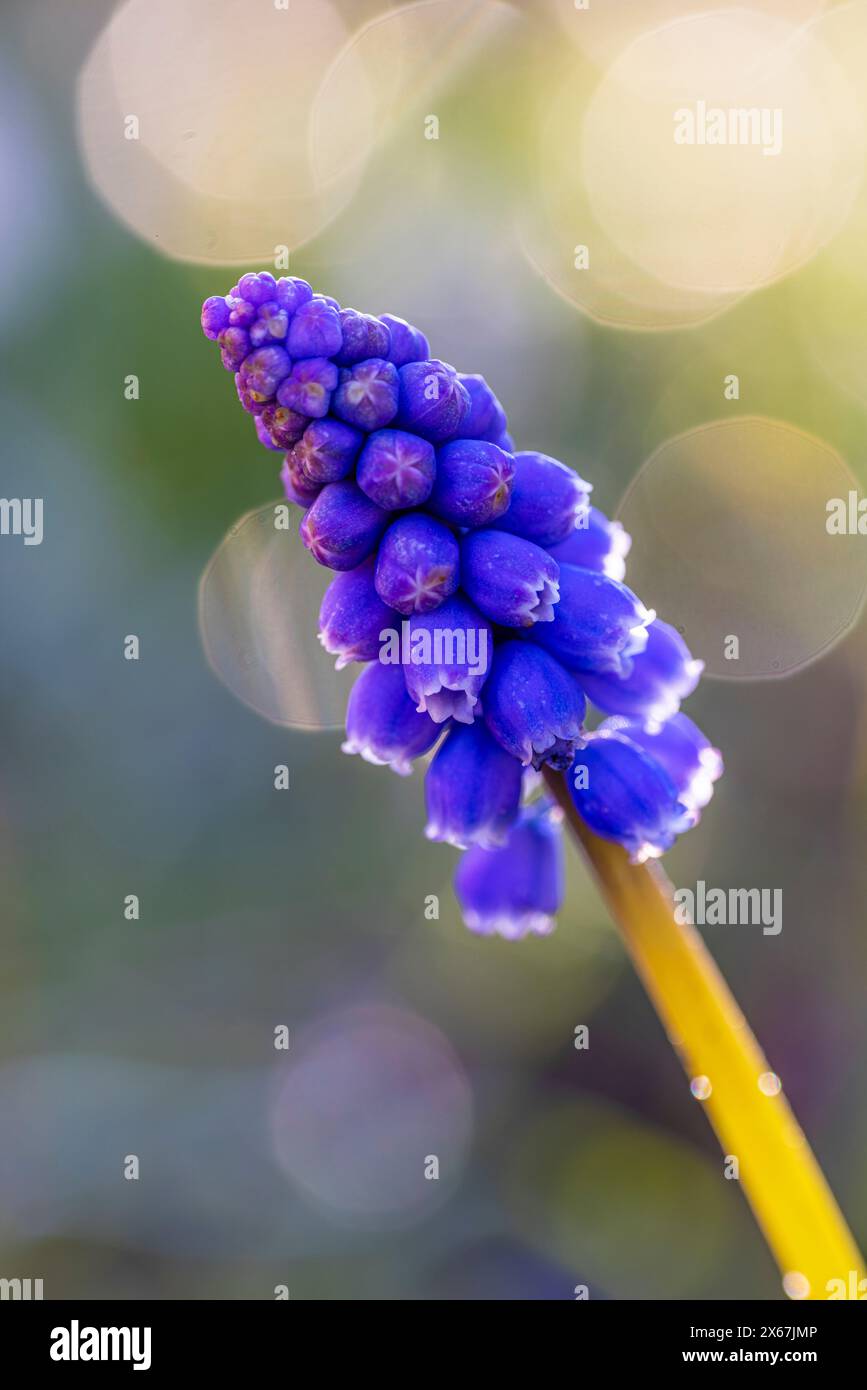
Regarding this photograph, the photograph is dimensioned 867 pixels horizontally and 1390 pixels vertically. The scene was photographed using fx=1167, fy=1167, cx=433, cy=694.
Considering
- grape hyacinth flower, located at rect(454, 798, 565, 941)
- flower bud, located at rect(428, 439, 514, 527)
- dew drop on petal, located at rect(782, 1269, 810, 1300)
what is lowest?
dew drop on petal, located at rect(782, 1269, 810, 1300)

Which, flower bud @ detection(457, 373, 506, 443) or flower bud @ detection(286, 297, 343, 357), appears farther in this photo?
flower bud @ detection(457, 373, 506, 443)

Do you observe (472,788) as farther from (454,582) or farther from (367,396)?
(367,396)

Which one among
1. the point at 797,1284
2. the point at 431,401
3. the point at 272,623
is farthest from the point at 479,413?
the point at 272,623

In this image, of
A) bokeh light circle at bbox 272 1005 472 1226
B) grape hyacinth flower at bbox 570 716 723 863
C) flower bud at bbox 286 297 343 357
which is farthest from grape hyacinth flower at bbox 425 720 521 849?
bokeh light circle at bbox 272 1005 472 1226

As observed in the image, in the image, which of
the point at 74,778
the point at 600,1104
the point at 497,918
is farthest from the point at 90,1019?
the point at 497,918

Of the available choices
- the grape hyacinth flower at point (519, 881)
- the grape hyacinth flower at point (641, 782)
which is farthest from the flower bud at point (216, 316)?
the grape hyacinth flower at point (519, 881)

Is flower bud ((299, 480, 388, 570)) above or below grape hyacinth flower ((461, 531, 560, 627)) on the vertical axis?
above

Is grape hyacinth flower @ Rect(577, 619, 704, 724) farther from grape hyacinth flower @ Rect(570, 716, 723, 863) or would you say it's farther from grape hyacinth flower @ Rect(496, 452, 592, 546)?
grape hyacinth flower @ Rect(496, 452, 592, 546)

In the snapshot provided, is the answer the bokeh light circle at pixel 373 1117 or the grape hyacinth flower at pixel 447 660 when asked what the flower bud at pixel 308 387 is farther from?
the bokeh light circle at pixel 373 1117
